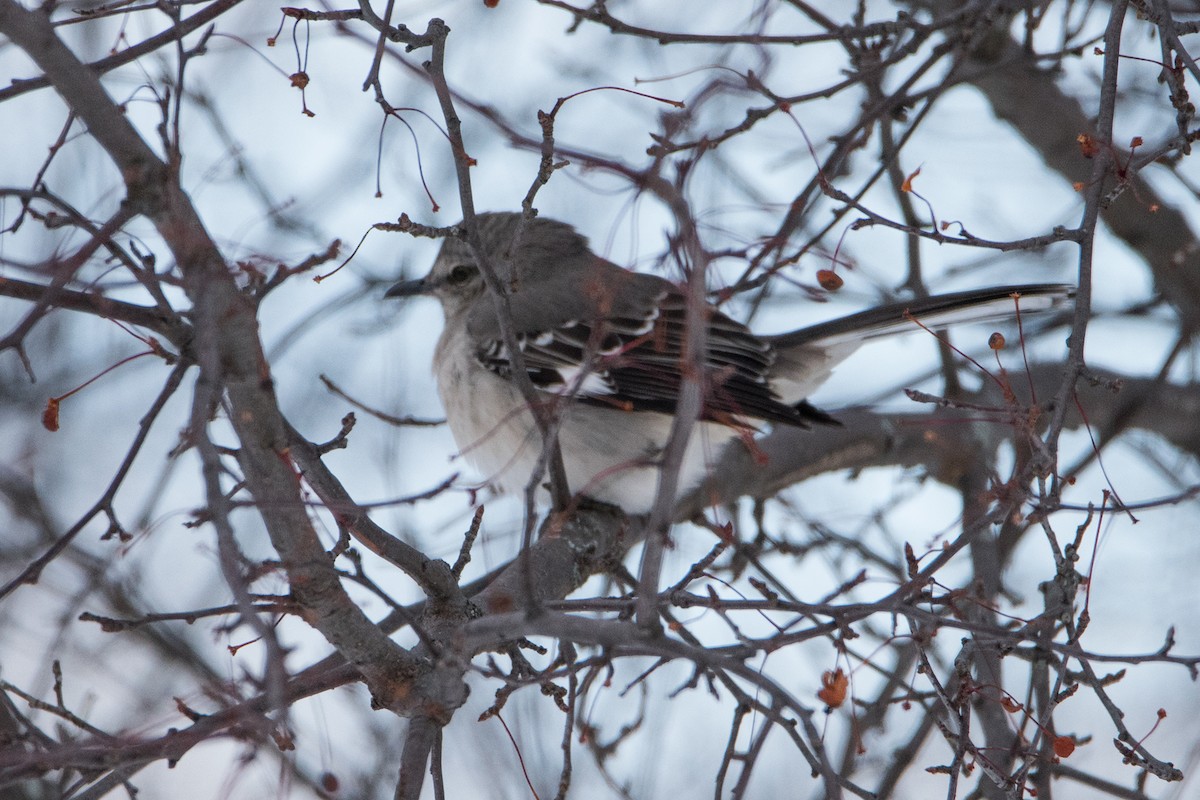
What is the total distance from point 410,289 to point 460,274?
0.94 ft

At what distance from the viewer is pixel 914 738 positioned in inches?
167

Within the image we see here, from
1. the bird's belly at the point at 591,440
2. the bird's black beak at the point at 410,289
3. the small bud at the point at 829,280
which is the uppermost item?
the bird's black beak at the point at 410,289

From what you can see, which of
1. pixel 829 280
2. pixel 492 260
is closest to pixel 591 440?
pixel 492 260

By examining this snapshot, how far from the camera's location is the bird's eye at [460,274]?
589cm

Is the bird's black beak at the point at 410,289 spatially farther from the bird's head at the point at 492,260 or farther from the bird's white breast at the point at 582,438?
the bird's white breast at the point at 582,438

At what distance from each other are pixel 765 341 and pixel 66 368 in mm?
4160

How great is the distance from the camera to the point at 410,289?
6.00 metres

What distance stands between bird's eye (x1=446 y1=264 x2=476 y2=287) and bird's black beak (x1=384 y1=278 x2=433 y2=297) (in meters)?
0.15

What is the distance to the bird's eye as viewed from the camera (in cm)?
589

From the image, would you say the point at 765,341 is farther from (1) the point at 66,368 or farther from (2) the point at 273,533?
(1) the point at 66,368

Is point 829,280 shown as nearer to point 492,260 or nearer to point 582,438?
point 582,438

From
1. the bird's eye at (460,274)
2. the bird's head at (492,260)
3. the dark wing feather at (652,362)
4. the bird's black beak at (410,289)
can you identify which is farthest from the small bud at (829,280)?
the bird's black beak at (410,289)

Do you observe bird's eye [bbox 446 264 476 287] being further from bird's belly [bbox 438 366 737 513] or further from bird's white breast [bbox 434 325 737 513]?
bird's belly [bbox 438 366 737 513]

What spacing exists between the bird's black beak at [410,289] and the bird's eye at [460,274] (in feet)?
0.48
